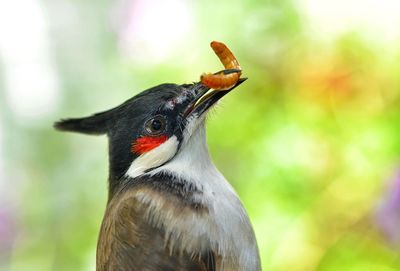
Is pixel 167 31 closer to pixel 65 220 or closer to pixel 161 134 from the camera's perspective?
pixel 65 220

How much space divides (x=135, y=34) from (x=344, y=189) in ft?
3.30

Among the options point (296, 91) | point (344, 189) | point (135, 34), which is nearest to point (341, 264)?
point (344, 189)

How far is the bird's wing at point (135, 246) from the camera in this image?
1.64m

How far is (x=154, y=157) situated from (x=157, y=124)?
0.09 m

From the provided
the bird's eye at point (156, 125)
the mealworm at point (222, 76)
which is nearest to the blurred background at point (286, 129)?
the bird's eye at point (156, 125)

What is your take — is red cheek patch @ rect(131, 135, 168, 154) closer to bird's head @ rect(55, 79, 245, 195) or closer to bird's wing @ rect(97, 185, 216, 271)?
bird's head @ rect(55, 79, 245, 195)

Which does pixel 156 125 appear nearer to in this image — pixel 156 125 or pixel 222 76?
pixel 156 125

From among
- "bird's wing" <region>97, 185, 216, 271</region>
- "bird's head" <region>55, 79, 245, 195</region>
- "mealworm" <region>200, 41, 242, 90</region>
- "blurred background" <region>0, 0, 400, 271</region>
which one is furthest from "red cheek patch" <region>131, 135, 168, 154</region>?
"blurred background" <region>0, 0, 400, 271</region>

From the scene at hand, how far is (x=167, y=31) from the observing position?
9.55ft

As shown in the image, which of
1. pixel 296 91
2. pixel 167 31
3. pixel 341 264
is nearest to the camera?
pixel 341 264

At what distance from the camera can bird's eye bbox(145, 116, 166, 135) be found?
187 centimetres

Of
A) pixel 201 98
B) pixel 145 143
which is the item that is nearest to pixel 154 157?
pixel 145 143

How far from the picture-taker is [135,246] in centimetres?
168

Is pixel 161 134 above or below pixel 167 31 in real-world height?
below
